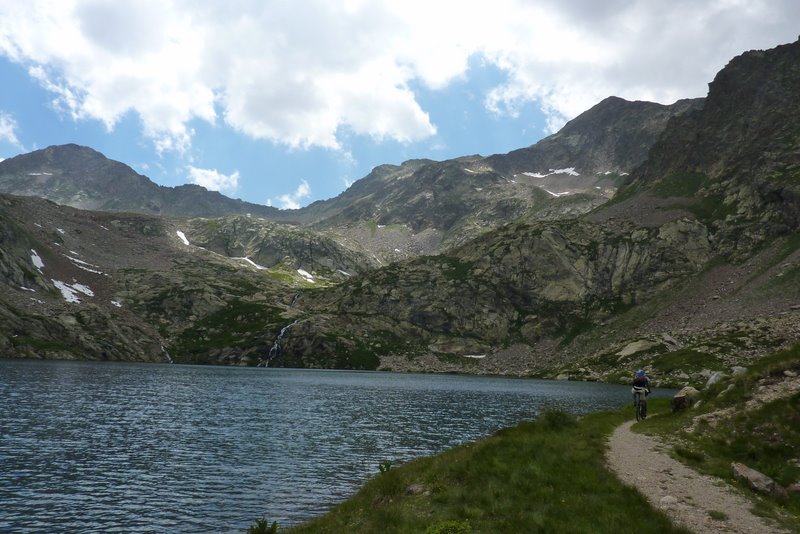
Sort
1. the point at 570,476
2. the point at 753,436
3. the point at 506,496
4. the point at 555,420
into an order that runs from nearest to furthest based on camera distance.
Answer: the point at 506,496 → the point at 570,476 → the point at 753,436 → the point at 555,420

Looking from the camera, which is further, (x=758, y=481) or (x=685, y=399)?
(x=685, y=399)

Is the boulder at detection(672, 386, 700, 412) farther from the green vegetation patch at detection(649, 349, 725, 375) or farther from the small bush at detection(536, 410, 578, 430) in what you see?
the green vegetation patch at detection(649, 349, 725, 375)

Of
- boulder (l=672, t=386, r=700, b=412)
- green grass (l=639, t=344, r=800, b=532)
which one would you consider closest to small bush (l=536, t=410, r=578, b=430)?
green grass (l=639, t=344, r=800, b=532)

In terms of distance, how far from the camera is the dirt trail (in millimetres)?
14742

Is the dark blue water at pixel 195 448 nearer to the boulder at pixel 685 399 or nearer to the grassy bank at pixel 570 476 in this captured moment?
the grassy bank at pixel 570 476

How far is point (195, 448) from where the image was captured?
4262 centimetres

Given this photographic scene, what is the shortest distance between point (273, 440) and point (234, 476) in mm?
13404

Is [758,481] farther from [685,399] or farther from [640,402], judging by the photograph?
[640,402]

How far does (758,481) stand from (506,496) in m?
9.14

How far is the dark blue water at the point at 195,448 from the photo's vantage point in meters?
26.5

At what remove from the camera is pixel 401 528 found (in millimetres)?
16750

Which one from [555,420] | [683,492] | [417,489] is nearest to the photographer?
[683,492]

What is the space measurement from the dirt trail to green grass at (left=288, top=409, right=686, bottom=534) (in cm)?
77

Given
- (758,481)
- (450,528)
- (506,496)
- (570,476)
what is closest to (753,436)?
(758,481)
